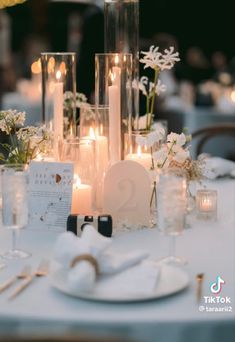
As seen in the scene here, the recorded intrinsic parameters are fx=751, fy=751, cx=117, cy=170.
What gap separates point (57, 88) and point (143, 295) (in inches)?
41.2

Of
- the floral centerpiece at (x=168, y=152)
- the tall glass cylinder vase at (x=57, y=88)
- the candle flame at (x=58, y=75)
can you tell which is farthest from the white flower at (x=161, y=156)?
the candle flame at (x=58, y=75)

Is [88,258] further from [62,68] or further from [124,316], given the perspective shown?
[62,68]

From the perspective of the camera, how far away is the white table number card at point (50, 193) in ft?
7.14

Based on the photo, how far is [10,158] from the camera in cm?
236

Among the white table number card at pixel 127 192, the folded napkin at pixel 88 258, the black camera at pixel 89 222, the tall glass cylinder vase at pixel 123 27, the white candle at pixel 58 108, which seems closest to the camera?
the folded napkin at pixel 88 258

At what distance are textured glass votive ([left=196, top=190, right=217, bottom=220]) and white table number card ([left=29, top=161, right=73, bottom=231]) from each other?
1.53ft

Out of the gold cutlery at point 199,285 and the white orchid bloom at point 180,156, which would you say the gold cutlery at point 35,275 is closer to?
the gold cutlery at point 199,285

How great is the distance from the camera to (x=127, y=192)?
2.25 metres

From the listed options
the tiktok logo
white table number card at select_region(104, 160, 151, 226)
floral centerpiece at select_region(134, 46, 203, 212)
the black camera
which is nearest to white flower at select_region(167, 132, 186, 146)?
floral centerpiece at select_region(134, 46, 203, 212)

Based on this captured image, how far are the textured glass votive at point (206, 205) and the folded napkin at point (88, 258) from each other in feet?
2.19

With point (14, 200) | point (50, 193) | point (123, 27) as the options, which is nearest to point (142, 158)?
point (50, 193)

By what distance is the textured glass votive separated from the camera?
7.85ft

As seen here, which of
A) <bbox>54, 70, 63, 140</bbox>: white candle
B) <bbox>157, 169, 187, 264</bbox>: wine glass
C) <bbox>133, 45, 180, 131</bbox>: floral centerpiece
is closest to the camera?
<bbox>157, 169, 187, 264</bbox>: wine glass

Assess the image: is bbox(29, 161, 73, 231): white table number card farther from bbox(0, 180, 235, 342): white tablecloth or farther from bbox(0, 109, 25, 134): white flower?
bbox(0, 180, 235, 342): white tablecloth
